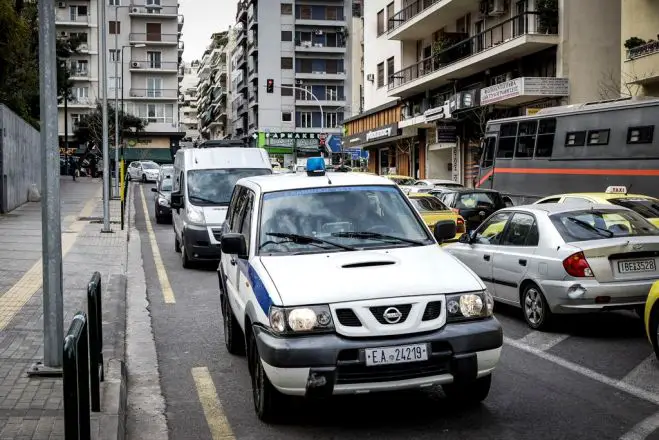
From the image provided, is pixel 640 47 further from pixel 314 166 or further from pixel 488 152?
pixel 314 166

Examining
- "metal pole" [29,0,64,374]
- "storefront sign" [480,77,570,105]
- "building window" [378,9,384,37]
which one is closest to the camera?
"metal pole" [29,0,64,374]

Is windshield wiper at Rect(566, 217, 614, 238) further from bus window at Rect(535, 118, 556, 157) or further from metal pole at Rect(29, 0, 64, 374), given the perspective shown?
bus window at Rect(535, 118, 556, 157)

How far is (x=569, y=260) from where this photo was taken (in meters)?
8.69

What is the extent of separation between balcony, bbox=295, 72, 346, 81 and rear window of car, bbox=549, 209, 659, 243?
83391 millimetres

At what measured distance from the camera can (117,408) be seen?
571 centimetres

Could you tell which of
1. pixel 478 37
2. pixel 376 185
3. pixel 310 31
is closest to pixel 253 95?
pixel 310 31

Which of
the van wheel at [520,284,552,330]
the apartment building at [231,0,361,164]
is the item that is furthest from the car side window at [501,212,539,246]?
the apartment building at [231,0,361,164]

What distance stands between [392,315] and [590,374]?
2.66 metres

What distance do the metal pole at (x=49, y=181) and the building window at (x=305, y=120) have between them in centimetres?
8738

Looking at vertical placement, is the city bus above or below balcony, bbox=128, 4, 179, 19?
below

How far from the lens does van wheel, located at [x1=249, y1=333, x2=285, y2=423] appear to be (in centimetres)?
571

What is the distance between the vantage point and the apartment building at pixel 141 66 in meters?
83.9

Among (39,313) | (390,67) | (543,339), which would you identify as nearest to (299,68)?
(390,67)

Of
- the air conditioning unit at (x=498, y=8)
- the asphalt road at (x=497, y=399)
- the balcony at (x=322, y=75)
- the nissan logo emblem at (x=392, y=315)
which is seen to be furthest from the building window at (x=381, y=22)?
the nissan logo emblem at (x=392, y=315)
